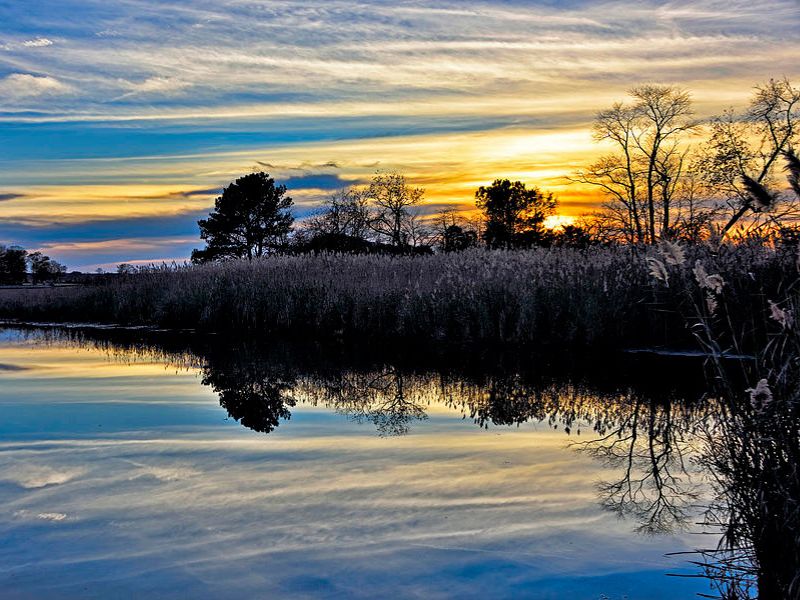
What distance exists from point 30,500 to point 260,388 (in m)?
4.35

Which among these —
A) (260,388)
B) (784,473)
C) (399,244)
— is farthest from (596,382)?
(399,244)

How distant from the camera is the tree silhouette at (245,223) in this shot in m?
43.4

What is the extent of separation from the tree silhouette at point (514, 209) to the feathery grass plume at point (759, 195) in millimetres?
40769

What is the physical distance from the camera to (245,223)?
43531mm

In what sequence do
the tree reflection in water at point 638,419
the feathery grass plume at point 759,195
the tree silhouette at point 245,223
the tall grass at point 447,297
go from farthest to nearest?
the tree silhouette at point 245,223 < the tall grass at point 447,297 < the feathery grass plume at point 759,195 < the tree reflection in water at point 638,419

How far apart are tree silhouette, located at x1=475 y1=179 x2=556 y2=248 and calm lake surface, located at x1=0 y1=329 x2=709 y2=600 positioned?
120 feet

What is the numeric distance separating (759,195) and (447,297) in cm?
1022

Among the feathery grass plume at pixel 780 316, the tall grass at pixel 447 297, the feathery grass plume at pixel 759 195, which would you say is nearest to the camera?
the feathery grass plume at pixel 780 316

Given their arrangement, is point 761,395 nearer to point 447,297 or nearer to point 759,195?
point 759,195

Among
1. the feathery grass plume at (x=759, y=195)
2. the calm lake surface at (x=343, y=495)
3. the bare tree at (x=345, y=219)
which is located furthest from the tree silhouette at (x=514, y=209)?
the feathery grass plume at (x=759, y=195)

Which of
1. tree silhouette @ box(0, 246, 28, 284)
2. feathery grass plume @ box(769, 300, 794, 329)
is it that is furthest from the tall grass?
tree silhouette @ box(0, 246, 28, 284)

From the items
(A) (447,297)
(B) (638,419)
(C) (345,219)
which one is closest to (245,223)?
(C) (345,219)

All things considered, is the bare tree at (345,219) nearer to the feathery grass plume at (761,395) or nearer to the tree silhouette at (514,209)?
the tree silhouette at (514,209)

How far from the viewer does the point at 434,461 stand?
16.9 feet
